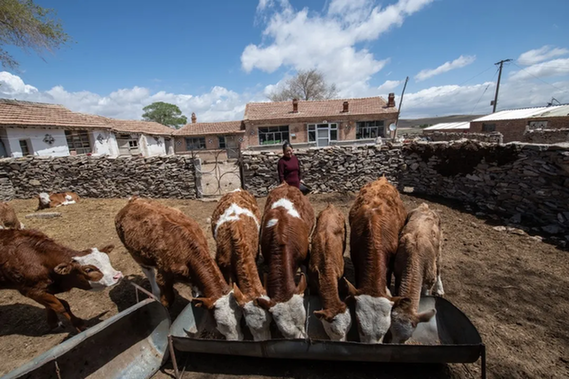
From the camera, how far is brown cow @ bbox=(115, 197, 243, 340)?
3.05m

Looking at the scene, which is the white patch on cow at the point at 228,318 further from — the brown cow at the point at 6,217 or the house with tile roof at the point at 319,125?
the house with tile roof at the point at 319,125

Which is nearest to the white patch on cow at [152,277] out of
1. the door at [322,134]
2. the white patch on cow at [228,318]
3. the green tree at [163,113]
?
the white patch on cow at [228,318]

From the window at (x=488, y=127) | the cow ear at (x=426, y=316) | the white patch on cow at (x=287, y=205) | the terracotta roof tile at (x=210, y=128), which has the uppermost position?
the terracotta roof tile at (x=210, y=128)

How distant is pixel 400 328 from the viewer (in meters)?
2.82

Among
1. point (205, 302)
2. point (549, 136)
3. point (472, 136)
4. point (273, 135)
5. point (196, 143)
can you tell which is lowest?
point (205, 302)

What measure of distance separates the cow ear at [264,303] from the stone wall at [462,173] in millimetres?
6919

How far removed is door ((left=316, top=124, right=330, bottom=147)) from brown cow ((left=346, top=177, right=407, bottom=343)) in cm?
2084

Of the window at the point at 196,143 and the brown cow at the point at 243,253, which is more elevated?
the window at the point at 196,143

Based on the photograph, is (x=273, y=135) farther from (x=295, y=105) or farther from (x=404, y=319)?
(x=404, y=319)

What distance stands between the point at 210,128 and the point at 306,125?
1166 cm

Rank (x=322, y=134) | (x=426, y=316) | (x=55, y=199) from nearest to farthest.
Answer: (x=426, y=316) < (x=55, y=199) < (x=322, y=134)

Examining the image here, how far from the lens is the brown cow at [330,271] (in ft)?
9.60

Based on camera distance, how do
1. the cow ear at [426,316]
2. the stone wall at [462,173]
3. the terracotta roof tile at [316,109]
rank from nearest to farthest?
the cow ear at [426,316] → the stone wall at [462,173] → the terracotta roof tile at [316,109]

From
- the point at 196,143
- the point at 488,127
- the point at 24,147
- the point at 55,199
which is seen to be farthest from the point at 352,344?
the point at 488,127
